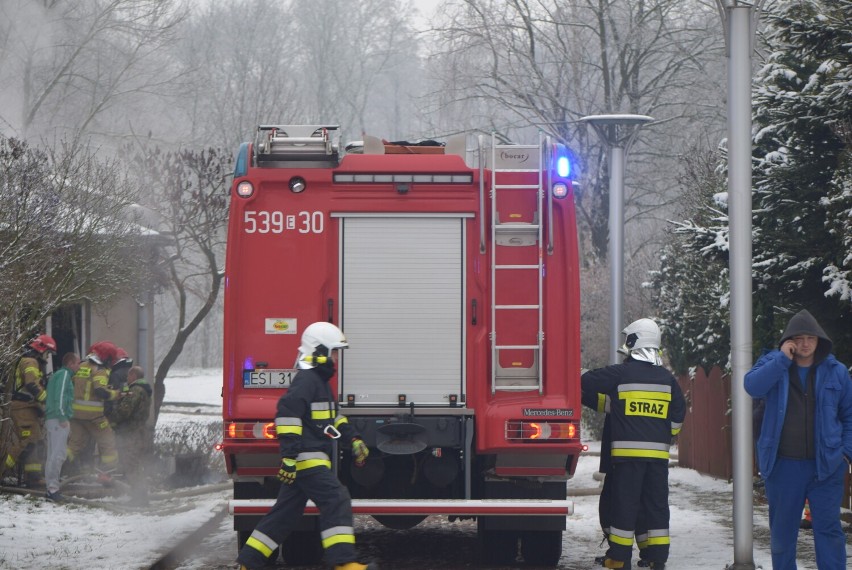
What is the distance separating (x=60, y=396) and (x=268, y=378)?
575 centimetres

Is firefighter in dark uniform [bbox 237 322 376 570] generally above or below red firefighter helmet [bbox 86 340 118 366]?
below

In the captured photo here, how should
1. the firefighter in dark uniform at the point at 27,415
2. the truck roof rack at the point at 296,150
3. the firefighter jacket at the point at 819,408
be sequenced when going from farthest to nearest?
the firefighter in dark uniform at the point at 27,415 < the truck roof rack at the point at 296,150 < the firefighter jacket at the point at 819,408

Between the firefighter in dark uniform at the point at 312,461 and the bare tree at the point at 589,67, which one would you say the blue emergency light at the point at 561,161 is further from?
the bare tree at the point at 589,67

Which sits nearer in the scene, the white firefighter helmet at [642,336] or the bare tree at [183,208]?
the white firefighter helmet at [642,336]

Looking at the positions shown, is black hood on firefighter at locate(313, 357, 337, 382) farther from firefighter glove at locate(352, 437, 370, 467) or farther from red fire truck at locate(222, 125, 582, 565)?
red fire truck at locate(222, 125, 582, 565)

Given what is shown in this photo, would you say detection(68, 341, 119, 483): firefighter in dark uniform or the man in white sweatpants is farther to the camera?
detection(68, 341, 119, 483): firefighter in dark uniform

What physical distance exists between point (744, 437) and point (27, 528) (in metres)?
6.12

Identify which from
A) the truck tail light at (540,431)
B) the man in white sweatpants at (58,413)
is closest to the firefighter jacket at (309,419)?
the truck tail light at (540,431)

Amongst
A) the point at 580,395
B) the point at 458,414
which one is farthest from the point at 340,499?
the point at 580,395

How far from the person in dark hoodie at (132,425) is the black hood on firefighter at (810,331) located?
883 cm

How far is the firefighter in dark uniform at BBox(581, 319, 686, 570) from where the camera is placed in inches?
360

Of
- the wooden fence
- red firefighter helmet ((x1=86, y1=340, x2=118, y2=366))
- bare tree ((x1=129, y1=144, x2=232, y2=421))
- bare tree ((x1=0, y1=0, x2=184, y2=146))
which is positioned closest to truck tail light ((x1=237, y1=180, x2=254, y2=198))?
red firefighter helmet ((x1=86, y1=340, x2=118, y2=366))

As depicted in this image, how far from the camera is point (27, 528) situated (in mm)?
11406

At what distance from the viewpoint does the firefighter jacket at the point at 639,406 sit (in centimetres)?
920
